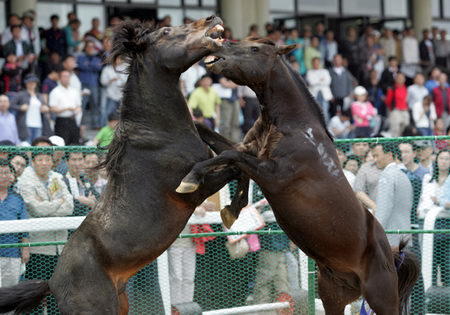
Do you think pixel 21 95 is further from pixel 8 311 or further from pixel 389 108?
pixel 389 108

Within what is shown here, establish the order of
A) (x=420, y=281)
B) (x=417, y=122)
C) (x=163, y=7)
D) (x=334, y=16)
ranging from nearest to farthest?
(x=420, y=281) → (x=417, y=122) → (x=163, y=7) → (x=334, y=16)

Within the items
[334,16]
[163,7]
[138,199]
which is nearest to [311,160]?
[138,199]

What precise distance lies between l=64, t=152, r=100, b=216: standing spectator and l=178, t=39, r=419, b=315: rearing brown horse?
155 cm

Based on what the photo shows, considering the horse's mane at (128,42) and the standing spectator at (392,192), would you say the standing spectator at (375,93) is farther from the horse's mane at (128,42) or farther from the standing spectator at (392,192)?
the horse's mane at (128,42)

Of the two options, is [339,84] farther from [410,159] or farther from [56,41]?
[410,159]

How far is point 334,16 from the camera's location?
22.6m

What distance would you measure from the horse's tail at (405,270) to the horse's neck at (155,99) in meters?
2.23

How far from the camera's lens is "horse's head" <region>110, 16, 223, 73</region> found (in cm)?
580

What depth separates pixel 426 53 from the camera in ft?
68.3

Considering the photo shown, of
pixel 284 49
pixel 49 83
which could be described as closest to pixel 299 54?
pixel 49 83

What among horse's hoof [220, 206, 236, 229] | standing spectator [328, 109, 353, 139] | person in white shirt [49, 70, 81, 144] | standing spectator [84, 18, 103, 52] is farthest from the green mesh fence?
standing spectator [84, 18, 103, 52]

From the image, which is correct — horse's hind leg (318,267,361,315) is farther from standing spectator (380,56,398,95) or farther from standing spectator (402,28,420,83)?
standing spectator (402,28,420,83)

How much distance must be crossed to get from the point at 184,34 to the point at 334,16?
683 inches

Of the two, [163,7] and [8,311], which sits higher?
[163,7]
